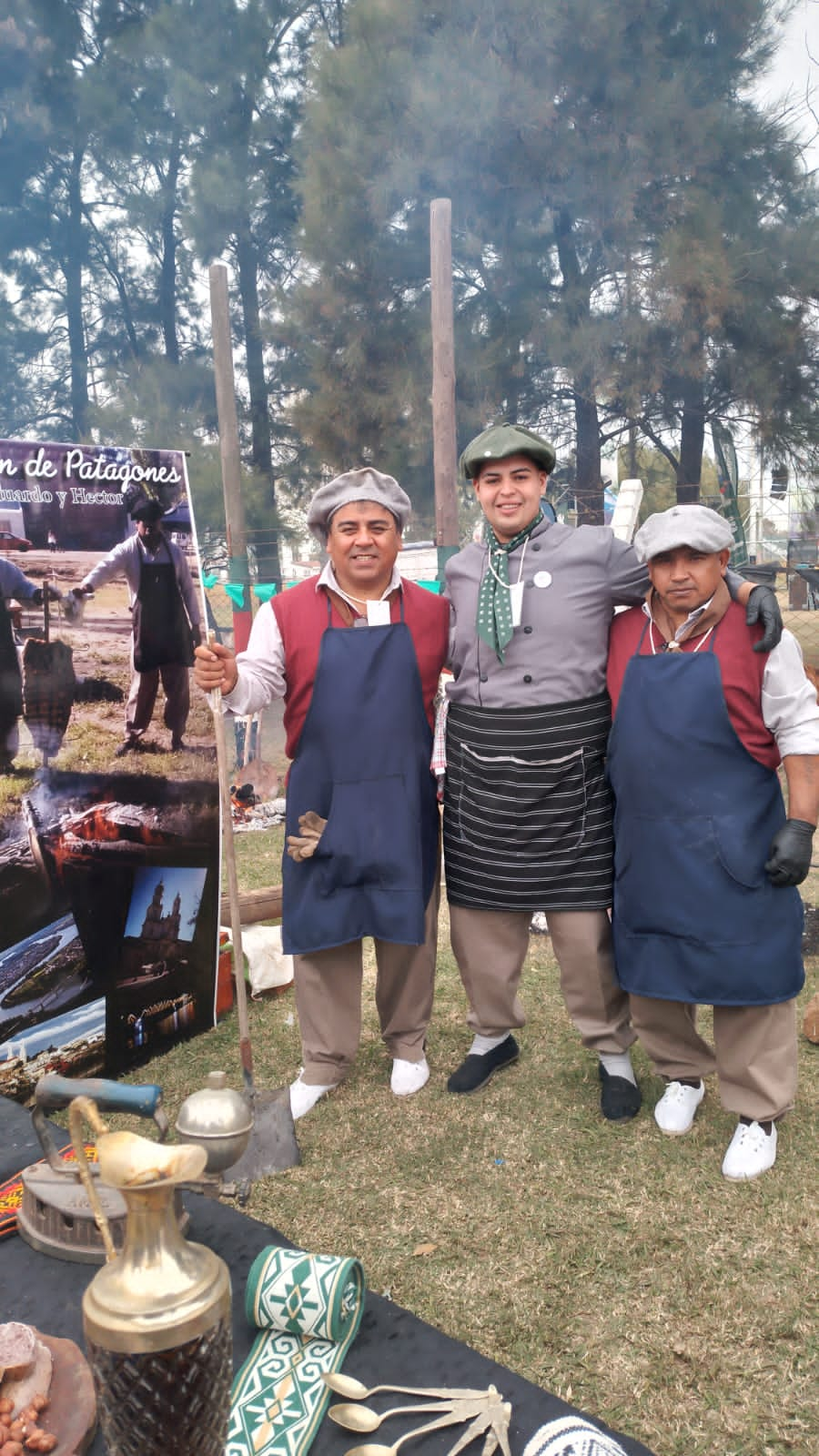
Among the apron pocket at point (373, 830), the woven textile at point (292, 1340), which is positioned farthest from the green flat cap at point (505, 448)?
the woven textile at point (292, 1340)

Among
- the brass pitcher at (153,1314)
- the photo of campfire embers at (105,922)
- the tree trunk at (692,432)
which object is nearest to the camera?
the brass pitcher at (153,1314)

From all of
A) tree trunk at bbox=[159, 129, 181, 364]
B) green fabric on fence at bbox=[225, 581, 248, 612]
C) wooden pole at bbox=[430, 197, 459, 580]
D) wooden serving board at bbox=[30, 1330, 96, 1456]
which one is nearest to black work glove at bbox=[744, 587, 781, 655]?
wooden serving board at bbox=[30, 1330, 96, 1456]

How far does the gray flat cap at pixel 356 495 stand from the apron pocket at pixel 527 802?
0.78 metres

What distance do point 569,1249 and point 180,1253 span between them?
181 cm

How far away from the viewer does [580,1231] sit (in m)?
2.48

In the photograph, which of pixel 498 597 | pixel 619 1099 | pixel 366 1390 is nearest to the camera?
pixel 366 1390

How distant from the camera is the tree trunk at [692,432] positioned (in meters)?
11.5

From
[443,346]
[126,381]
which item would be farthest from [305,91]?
[443,346]

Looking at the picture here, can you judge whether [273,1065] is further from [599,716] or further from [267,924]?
[599,716]

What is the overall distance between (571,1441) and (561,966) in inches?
67.3

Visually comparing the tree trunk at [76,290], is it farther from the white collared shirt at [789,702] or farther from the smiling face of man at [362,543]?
the white collared shirt at [789,702]

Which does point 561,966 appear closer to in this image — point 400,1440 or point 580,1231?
point 580,1231

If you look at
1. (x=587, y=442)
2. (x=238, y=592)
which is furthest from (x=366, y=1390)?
(x=587, y=442)

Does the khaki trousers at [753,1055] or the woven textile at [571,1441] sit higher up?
the woven textile at [571,1441]
